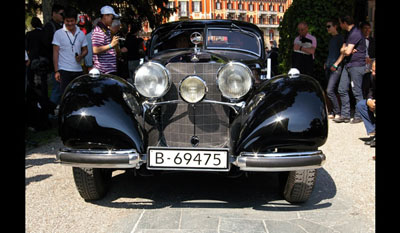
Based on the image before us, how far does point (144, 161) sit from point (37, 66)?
189 inches

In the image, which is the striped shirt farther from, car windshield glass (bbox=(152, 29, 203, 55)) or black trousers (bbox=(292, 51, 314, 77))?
black trousers (bbox=(292, 51, 314, 77))

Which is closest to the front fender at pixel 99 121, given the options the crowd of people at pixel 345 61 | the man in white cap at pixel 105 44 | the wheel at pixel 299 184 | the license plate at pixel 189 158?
the license plate at pixel 189 158

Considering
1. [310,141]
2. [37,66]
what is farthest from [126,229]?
[37,66]

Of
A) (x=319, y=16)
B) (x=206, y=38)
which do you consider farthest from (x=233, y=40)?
(x=319, y=16)

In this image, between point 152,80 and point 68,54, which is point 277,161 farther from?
point 68,54

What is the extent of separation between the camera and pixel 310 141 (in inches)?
137

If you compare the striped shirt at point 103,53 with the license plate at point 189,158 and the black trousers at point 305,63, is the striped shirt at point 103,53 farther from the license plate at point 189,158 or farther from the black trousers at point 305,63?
the black trousers at point 305,63

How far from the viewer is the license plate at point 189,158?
137 inches

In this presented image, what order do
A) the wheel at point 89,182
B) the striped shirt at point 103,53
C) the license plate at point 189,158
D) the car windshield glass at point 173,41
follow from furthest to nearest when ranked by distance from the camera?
the striped shirt at point 103,53 → the car windshield glass at point 173,41 → the wheel at point 89,182 → the license plate at point 189,158

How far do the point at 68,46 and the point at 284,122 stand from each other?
4102mm

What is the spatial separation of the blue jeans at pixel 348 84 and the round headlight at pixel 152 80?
195 inches
